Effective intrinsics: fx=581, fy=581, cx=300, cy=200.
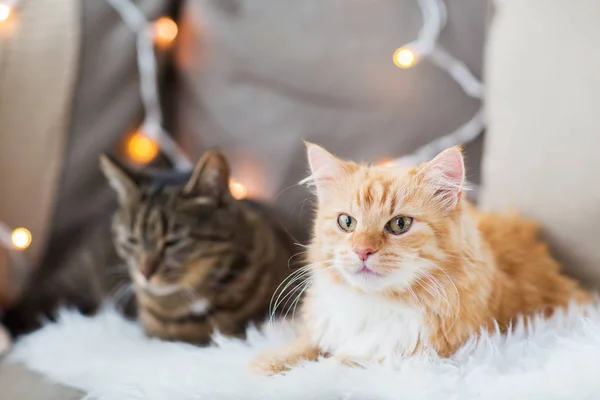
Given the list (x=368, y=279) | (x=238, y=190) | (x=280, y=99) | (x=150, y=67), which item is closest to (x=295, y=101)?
(x=280, y=99)

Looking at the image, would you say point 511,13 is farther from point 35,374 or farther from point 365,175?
point 35,374

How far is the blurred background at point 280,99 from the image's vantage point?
37.8 inches

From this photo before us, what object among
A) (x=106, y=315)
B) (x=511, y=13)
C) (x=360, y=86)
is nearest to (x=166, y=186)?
(x=106, y=315)

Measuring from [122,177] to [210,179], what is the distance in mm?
168

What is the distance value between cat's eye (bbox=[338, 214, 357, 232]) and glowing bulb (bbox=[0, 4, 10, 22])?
83 cm

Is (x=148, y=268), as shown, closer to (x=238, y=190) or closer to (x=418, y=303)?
(x=238, y=190)

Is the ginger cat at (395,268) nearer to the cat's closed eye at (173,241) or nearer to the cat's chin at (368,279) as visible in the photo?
the cat's chin at (368,279)

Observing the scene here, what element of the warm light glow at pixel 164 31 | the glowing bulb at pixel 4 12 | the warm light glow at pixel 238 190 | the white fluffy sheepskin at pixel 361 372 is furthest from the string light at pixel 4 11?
the white fluffy sheepskin at pixel 361 372

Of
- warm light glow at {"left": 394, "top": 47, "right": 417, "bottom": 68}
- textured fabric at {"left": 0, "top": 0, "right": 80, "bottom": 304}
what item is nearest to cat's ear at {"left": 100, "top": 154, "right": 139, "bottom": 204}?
textured fabric at {"left": 0, "top": 0, "right": 80, "bottom": 304}

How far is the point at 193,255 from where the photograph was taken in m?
1.05

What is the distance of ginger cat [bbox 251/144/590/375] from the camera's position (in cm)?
75

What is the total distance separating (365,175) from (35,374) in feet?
2.09

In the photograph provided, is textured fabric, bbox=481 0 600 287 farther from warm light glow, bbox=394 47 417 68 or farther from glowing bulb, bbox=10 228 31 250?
glowing bulb, bbox=10 228 31 250

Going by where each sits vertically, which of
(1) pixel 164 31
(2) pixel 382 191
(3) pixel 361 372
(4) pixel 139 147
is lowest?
(3) pixel 361 372
